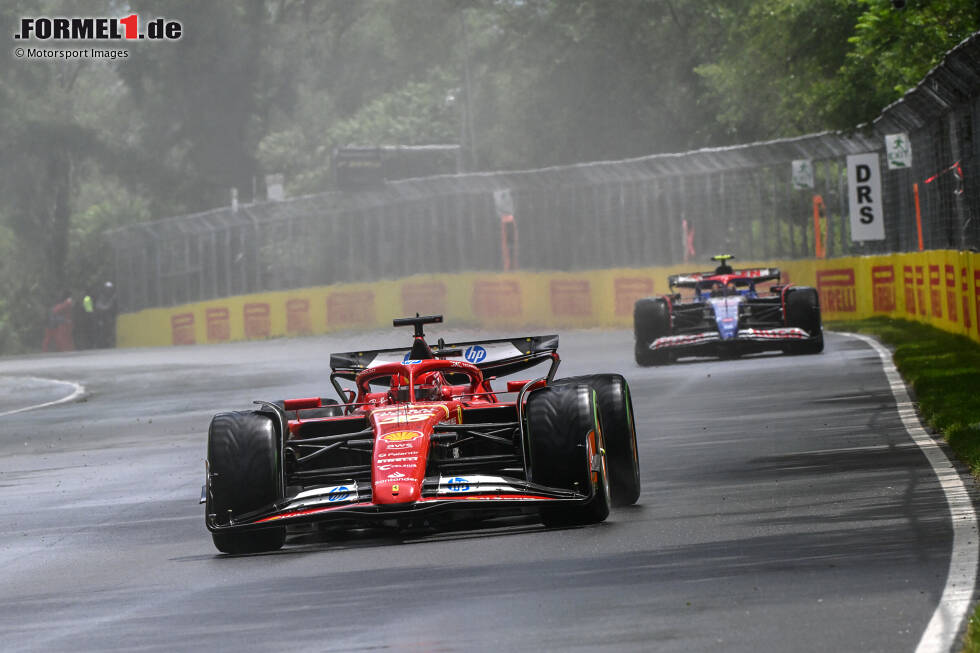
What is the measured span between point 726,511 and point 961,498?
1.18 m

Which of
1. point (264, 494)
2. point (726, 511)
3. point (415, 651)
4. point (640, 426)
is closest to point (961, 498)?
point (726, 511)

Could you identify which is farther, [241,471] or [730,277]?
[730,277]

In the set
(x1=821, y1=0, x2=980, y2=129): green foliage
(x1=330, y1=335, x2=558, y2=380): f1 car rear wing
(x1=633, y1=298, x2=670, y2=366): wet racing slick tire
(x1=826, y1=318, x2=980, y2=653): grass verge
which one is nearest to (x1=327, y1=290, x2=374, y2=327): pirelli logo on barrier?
(x1=821, y1=0, x2=980, y2=129): green foliage

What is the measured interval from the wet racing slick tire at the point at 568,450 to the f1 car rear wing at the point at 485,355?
1793 mm

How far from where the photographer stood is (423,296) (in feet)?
154

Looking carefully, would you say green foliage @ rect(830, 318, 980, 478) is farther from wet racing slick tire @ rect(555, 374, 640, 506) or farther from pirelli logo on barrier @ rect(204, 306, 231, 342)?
pirelli logo on barrier @ rect(204, 306, 231, 342)

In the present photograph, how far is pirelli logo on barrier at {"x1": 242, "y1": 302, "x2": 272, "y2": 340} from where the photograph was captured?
161 feet

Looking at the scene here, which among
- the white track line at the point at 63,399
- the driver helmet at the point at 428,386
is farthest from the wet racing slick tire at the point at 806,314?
the driver helmet at the point at 428,386

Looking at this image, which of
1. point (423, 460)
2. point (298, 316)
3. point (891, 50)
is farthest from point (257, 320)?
point (423, 460)

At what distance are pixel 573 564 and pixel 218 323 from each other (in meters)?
42.7

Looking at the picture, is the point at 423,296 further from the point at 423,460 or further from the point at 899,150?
the point at 423,460

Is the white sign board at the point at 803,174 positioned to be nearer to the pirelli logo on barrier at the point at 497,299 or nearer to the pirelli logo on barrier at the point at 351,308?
the pirelli logo on barrier at the point at 497,299

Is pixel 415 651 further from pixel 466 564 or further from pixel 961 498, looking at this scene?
pixel 961 498

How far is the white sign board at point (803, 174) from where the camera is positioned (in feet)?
126
